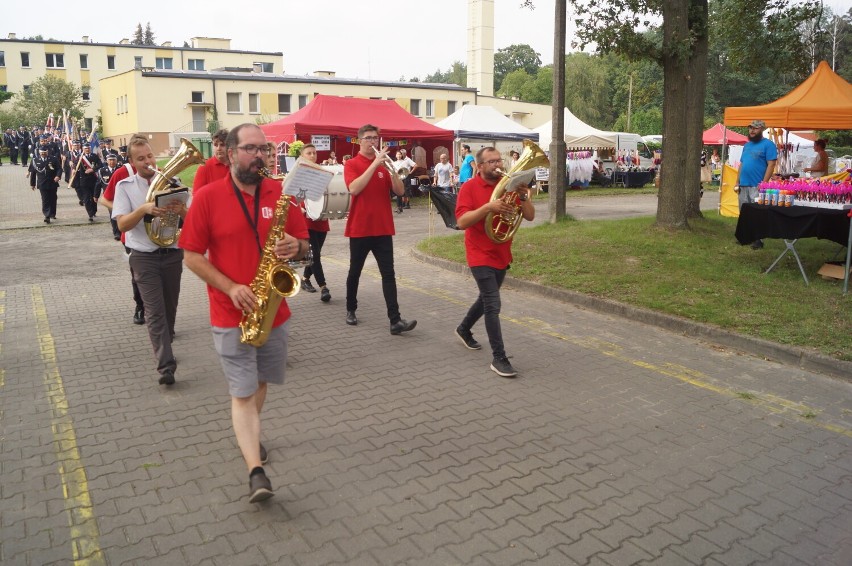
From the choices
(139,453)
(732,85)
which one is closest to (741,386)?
(139,453)

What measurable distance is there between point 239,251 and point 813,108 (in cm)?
1385

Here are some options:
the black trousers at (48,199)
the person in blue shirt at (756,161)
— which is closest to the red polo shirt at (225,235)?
the person in blue shirt at (756,161)

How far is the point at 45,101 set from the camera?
5612 centimetres

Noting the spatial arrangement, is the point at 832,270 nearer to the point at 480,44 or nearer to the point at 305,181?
the point at 305,181

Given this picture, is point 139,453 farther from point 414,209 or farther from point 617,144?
point 617,144

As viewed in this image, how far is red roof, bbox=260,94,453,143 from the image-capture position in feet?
71.5

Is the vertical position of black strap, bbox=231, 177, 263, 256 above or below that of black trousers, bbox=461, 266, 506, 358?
above

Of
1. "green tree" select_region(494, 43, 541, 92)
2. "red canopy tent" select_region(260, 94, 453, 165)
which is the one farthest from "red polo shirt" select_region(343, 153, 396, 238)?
"green tree" select_region(494, 43, 541, 92)

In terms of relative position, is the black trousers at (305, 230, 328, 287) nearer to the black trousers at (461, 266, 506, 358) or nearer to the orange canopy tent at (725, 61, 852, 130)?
the black trousers at (461, 266, 506, 358)

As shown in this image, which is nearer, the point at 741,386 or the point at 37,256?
the point at 741,386

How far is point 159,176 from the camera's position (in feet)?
19.0

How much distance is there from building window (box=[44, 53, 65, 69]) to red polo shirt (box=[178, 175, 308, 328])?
3112 inches

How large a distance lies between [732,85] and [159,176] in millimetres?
75696

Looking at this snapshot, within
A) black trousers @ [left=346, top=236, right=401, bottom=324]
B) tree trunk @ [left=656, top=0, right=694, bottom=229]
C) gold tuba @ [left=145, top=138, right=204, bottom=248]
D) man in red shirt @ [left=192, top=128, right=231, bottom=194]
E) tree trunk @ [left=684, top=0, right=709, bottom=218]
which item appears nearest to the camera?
gold tuba @ [left=145, top=138, right=204, bottom=248]
